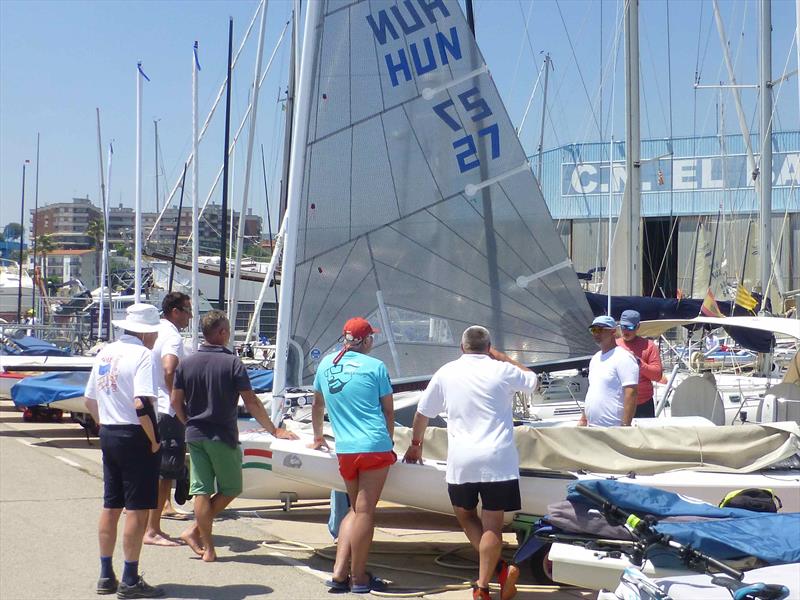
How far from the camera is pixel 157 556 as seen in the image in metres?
6.69

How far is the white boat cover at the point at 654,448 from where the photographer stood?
6.07 m

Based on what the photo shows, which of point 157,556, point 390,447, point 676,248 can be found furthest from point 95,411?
point 676,248

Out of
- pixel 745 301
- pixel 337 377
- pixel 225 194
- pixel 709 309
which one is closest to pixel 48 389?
pixel 225 194

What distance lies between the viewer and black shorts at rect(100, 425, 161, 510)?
560cm

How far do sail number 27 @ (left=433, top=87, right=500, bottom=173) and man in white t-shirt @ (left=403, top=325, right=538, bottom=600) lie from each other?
8.81 ft

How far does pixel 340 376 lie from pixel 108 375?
1320 mm

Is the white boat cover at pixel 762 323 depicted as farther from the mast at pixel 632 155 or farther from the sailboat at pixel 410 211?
the mast at pixel 632 155

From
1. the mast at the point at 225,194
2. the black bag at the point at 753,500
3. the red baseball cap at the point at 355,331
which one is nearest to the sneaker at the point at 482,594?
the black bag at the point at 753,500

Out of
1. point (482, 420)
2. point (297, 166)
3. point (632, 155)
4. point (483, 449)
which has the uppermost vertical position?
point (632, 155)

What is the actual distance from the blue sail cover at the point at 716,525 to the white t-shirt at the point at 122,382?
2424 mm

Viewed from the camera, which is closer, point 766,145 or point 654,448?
point 654,448

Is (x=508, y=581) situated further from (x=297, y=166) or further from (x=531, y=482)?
(x=297, y=166)

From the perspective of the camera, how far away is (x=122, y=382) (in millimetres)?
5695

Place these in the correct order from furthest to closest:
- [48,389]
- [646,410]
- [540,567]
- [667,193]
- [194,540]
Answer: [667,193], [48,389], [646,410], [194,540], [540,567]
